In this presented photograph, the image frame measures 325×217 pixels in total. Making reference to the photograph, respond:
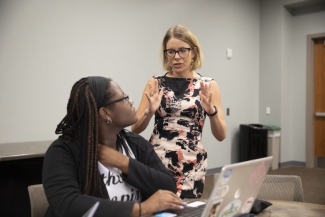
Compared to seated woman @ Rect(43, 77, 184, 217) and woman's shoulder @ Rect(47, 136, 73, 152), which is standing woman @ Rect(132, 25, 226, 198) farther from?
woman's shoulder @ Rect(47, 136, 73, 152)

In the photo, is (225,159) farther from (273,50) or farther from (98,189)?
(98,189)

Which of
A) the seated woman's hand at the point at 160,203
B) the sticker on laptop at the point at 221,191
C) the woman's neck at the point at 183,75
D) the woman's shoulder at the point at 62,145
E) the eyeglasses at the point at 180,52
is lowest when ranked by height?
the seated woman's hand at the point at 160,203

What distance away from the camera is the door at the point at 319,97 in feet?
19.1

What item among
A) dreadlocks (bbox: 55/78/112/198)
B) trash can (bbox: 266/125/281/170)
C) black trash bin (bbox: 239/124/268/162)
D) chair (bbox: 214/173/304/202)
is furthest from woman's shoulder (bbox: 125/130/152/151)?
trash can (bbox: 266/125/281/170)

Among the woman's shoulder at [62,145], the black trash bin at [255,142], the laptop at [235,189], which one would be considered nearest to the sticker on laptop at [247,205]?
the laptop at [235,189]

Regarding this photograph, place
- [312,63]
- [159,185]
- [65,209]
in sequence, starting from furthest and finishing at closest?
[312,63] → [159,185] → [65,209]

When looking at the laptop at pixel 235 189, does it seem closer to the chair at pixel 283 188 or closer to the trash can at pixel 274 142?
the chair at pixel 283 188

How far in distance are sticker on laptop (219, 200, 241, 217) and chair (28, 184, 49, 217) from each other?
2.85 feet

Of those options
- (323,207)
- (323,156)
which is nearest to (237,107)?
(323,156)

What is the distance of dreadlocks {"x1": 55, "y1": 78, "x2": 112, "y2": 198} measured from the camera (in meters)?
1.19

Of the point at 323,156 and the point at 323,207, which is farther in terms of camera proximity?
the point at 323,156

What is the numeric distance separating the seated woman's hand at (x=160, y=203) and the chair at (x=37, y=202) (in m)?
0.58

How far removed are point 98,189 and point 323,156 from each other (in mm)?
5553

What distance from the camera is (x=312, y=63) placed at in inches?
232
